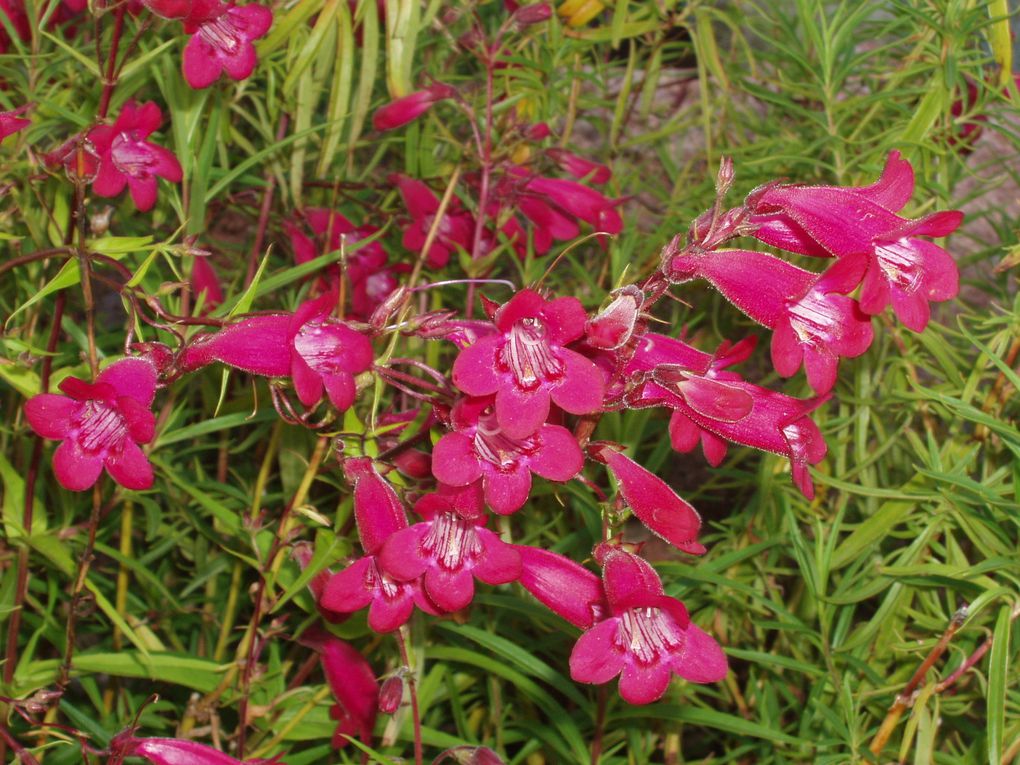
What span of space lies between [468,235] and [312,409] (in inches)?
23.7

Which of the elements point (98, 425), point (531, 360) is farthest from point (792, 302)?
point (98, 425)

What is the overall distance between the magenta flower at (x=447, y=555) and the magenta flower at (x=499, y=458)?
47 mm

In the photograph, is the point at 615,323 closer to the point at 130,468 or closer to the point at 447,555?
the point at 447,555

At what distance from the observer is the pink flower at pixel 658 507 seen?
2.45 feet

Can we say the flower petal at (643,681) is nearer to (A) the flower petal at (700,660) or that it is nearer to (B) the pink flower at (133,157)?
(A) the flower petal at (700,660)

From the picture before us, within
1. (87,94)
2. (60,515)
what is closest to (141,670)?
(60,515)

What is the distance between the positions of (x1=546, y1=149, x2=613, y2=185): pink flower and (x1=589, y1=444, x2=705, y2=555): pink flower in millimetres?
719

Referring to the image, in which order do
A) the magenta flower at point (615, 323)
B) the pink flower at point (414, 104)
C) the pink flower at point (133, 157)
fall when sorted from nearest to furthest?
1. the magenta flower at point (615, 323)
2. the pink flower at point (133, 157)
3. the pink flower at point (414, 104)

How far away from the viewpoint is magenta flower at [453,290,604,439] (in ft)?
2.26

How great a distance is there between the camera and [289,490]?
3.99 ft

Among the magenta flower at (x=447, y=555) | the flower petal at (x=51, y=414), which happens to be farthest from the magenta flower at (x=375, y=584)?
the flower petal at (x=51, y=414)

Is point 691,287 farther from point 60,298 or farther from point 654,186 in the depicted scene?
point 60,298

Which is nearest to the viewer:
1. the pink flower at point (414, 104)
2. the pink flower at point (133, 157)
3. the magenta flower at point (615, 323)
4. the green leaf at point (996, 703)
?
the magenta flower at point (615, 323)

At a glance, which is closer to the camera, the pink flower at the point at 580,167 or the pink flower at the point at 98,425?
the pink flower at the point at 98,425
